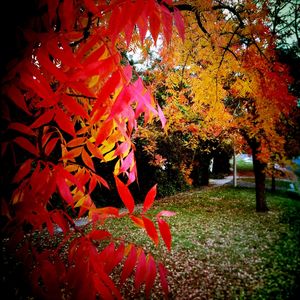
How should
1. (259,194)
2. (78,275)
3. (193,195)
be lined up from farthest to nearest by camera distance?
(193,195) → (259,194) → (78,275)

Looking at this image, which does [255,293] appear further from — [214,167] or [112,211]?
[214,167]

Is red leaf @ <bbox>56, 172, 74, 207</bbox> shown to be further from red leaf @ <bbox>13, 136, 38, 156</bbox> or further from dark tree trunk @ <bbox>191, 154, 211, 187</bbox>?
dark tree trunk @ <bbox>191, 154, 211, 187</bbox>

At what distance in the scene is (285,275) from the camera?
6.29 metres

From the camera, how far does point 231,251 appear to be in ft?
25.8

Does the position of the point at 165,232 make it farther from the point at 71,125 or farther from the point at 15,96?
the point at 15,96

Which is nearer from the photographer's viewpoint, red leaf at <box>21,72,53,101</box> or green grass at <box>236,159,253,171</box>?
red leaf at <box>21,72,53,101</box>

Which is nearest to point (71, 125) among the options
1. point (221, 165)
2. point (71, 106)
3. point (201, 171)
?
point (71, 106)

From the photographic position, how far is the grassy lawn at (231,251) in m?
5.61

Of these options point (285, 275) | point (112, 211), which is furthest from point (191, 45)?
point (285, 275)

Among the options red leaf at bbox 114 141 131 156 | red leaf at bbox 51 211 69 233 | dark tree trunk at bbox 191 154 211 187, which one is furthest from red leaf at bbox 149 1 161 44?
dark tree trunk at bbox 191 154 211 187

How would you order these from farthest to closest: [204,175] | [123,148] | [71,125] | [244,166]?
[244,166] < [204,175] < [123,148] < [71,125]

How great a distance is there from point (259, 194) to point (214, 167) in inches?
746

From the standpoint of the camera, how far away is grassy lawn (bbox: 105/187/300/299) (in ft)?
18.4

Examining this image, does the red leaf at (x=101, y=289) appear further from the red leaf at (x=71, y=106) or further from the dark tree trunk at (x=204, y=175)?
the dark tree trunk at (x=204, y=175)
